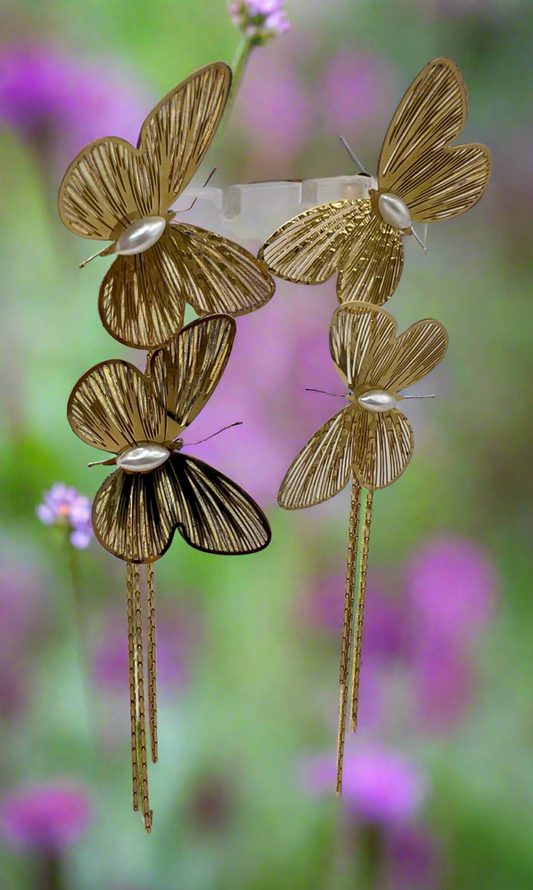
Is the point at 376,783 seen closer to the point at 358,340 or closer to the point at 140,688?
the point at 140,688

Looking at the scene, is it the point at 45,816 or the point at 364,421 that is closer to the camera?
the point at 364,421

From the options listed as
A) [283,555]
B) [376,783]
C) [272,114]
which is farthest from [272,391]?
[376,783]

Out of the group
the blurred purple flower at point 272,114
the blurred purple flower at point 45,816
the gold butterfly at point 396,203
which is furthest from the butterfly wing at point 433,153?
the blurred purple flower at point 45,816

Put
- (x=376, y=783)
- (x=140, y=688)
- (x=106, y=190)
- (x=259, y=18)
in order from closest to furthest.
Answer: (x=106, y=190) < (x=140, y=688) < (x=259, y=18) < (x=376, y=783)

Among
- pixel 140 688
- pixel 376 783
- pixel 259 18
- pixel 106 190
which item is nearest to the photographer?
pixel 106 190

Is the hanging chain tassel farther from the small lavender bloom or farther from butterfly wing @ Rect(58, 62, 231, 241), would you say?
the small lavender bloom

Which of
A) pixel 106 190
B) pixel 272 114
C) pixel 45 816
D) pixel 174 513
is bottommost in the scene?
pixel 45 816

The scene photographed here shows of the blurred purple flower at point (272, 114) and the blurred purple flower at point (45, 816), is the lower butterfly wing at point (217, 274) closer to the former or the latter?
the blurred purple flower at point (272, 114)
